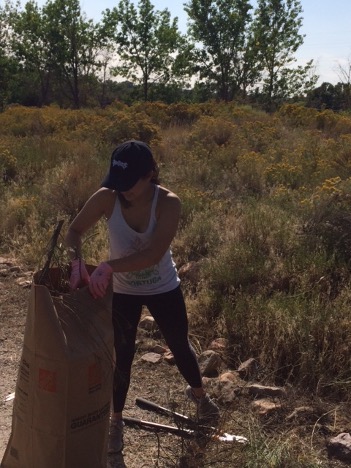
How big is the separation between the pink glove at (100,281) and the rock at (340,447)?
5.21 ft

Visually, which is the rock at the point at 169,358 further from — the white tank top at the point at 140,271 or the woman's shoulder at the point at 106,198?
the woman's shoulder at the point at 106,198

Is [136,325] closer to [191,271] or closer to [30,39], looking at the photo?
[191,271]

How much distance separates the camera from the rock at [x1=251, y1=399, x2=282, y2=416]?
3.47m

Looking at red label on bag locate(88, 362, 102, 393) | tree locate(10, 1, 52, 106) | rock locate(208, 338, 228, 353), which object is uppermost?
tree locate(10, 1, 52, 106)

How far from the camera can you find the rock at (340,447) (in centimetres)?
312

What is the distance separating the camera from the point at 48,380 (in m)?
2.44

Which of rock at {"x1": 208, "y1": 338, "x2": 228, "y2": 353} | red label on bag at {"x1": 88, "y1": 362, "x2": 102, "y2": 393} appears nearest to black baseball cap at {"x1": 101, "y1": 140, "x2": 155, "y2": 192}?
red label on bag at {"x1": 88, "y1": 362, "x2": 102, "y2": 393}

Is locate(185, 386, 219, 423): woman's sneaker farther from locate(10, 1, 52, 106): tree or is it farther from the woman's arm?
locate(10, 1, 52, 106): tree

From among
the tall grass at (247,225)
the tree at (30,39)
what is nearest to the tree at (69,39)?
the tree at (30,39)

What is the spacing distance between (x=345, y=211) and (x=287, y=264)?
1.09 m

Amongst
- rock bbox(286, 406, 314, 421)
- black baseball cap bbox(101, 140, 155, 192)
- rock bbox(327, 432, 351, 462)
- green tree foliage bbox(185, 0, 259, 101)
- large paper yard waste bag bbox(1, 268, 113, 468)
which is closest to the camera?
large paper yard waste bag bbox(1, 268, 113, 468)

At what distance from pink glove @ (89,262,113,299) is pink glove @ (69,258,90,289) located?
81 millimetres

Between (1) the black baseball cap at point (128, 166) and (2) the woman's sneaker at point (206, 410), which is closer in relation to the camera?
(1) the black baseball cap at point (128, 166)

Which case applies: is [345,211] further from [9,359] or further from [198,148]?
[198,148]
